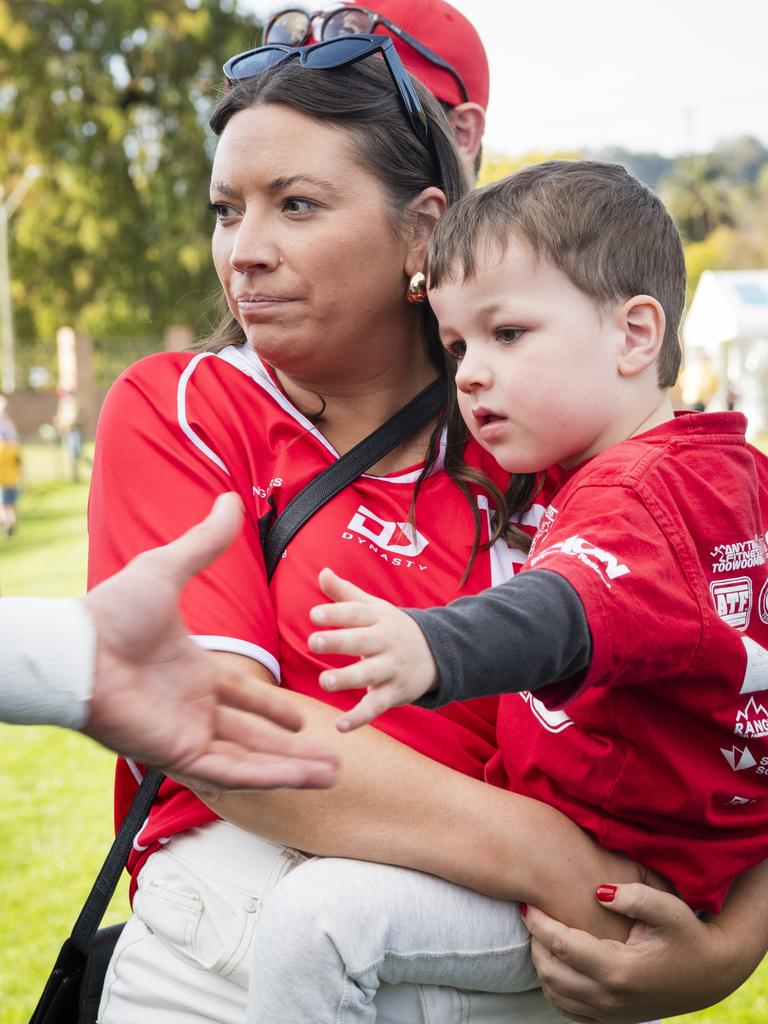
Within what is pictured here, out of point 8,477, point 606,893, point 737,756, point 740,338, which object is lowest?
point 8,477

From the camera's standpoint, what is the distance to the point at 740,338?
26594mm

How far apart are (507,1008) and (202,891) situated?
0.54m

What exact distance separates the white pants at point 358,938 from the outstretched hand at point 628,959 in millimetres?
87

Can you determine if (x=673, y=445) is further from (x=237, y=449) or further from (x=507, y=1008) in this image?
(x=507, y=1008)

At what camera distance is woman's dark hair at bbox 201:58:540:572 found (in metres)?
2.10

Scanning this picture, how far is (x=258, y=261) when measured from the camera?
6.75 ft

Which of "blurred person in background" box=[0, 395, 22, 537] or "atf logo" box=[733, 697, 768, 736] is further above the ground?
"atf logo" box=[733, 697, 768, 736]

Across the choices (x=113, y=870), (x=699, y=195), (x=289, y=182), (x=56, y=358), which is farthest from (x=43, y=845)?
(x=699, y=195)

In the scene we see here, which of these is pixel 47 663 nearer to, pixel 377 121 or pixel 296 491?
pixel 296 491

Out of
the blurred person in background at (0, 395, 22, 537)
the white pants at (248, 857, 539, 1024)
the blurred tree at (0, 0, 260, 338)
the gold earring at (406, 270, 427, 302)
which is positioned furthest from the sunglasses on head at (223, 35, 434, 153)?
the blurred tree at (0, 0, 260, 338)

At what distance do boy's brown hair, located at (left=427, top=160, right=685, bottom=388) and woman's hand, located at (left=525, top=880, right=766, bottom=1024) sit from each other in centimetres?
86

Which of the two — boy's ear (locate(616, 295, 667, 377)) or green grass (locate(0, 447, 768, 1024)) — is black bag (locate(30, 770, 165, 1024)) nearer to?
boy's ear (locate(616, 295, 667, 377))

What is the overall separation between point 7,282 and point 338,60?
32.5m

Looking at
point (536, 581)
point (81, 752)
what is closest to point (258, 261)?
point (536, 581)
